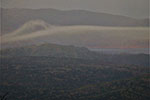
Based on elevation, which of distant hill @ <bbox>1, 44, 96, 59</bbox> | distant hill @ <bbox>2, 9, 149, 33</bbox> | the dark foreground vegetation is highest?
distant hill @ <bbox>2, 9, 149, 33</bbox>

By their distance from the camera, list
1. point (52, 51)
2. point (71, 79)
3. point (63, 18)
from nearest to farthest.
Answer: point (63, 18) → point (71, 79) → point (52, 51)

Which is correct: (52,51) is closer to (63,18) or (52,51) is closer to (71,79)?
(71,79)

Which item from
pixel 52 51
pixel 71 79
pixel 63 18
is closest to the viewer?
pixel 63 18

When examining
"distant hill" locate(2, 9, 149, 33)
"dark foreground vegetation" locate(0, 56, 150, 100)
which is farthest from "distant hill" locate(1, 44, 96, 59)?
"distant hill" locate(2, 9, 149, 33)

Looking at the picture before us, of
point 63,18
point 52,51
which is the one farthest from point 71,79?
point 63,18

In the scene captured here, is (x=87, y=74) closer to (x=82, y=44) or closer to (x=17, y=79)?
(x=82, y=44)

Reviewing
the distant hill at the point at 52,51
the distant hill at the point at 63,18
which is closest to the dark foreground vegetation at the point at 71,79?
the distant hill at the point at 52,51

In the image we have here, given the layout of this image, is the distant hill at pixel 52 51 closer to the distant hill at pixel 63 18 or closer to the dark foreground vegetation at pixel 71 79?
the dark foreground vegetation at pixel 71 79

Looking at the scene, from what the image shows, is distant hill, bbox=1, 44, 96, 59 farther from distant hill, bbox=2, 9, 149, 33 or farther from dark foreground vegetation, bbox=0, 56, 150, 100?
distant hill, bbox=2, 9, 149, 33
